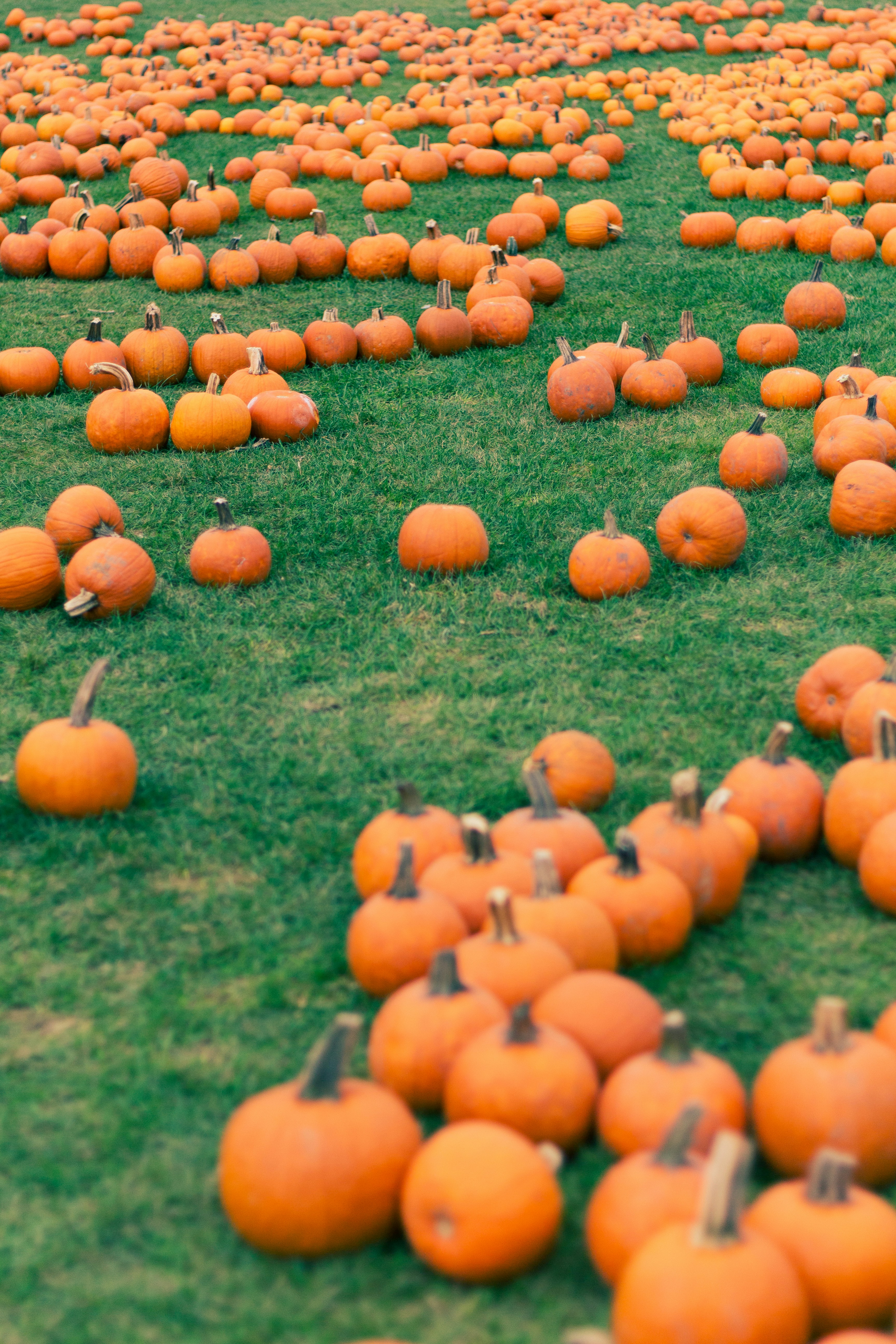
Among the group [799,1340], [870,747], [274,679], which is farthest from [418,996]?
[274,679]

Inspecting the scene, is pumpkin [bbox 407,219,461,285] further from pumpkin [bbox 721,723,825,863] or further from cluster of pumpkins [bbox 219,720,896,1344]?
cluster of pumpkins [bbox 219,720,896,1344]

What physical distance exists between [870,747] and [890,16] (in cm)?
1683

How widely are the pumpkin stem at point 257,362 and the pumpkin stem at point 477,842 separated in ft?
14.6

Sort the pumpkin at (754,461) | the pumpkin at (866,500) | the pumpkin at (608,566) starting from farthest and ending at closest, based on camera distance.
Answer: the pumpkin at (754,461) < the pumpkin at (866,500) < the pumpkin at (608,566)

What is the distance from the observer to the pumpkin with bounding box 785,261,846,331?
830 centimetres

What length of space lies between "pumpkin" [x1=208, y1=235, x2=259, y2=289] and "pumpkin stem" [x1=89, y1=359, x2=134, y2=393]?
2.40m

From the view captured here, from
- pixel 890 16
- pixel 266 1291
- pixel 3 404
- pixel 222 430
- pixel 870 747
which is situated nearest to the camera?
pixel 266 1291

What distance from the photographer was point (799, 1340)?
2232 mm

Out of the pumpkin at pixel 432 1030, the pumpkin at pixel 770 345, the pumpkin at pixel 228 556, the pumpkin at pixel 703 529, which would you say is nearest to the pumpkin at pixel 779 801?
the pumpkin at pixel 432 1030

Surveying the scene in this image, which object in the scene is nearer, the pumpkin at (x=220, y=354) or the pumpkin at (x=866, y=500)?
the pumpkin at (x=866, y=500)

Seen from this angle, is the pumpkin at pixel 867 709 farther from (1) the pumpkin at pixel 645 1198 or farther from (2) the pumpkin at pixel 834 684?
(1) the pumpkin at pixel 645 1198

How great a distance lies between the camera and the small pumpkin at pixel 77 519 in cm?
550

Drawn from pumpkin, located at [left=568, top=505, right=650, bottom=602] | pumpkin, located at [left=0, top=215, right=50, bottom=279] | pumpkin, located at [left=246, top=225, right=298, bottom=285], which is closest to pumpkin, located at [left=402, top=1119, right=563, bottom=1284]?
pumpkin, located at [left=568, top=505, right=650, bottom=602]

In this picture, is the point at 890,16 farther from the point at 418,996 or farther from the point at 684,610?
the point at 418,996
